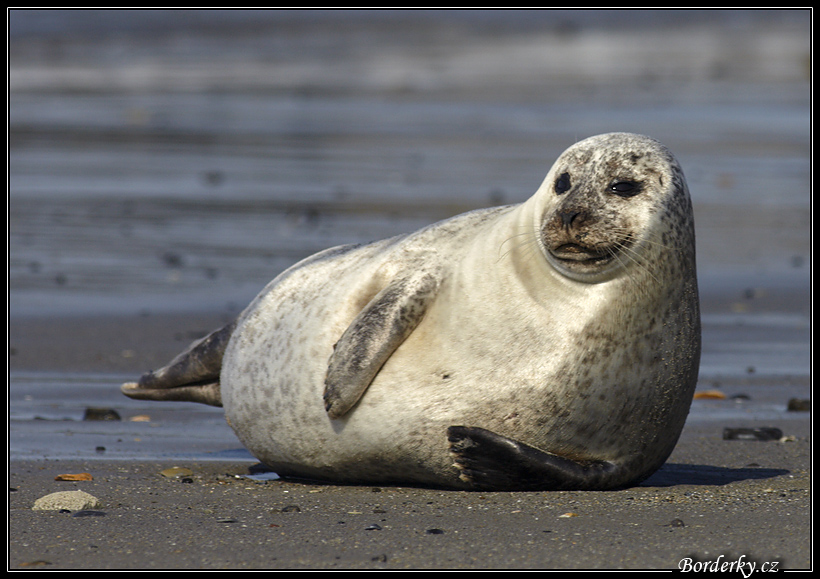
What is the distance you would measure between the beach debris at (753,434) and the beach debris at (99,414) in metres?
2.80

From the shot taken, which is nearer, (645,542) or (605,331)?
(645,542)

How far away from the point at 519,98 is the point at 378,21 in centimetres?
2019

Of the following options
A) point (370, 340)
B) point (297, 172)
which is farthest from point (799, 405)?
point (297, 172)

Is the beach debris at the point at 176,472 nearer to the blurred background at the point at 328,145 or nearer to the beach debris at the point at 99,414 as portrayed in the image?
the beach debris at the point at 99,414

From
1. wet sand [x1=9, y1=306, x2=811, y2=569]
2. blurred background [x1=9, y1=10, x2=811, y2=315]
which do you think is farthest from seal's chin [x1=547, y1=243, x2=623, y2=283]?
blurred background [x1=9, y1=10, x2=811, y2=315]

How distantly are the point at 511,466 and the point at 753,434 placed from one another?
1.77m

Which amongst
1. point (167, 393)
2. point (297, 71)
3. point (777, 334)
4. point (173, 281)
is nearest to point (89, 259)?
point (173, 281)

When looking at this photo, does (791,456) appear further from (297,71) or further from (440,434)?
(297,71)

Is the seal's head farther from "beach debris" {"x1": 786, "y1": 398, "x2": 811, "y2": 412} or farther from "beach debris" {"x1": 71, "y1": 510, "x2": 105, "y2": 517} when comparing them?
"beach debris" {"x1": 786, "y1": 398, "x2": 811, "y2": 412}

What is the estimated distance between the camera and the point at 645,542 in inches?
158

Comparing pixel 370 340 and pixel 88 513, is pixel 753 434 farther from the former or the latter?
pixel 88 513

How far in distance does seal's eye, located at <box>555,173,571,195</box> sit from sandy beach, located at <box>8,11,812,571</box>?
1081mm

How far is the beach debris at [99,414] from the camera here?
6.30 metres

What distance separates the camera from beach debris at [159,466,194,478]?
17.3ft
